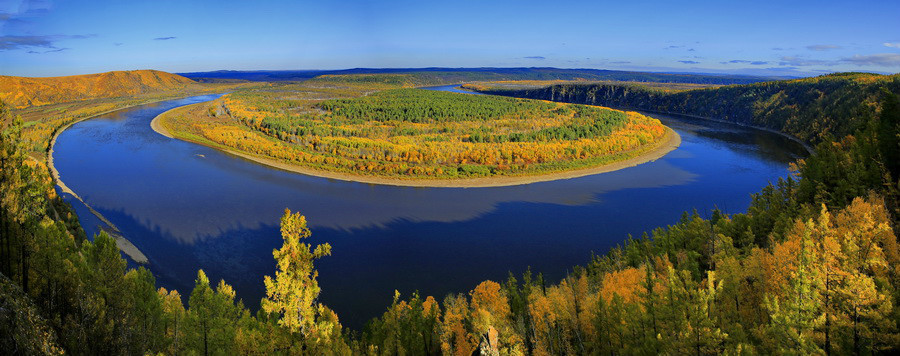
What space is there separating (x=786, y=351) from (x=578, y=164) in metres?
64.6

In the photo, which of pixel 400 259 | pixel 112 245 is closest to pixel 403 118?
pixel 400 259

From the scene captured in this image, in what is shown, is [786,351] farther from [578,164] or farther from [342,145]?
[342,145]

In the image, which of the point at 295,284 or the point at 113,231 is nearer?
the point at 295,284

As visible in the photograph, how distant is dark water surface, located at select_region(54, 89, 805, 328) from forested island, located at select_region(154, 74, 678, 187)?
4.46m

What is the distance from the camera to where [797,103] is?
124 m

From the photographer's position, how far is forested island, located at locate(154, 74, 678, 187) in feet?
233

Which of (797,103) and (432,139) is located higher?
(797,103)

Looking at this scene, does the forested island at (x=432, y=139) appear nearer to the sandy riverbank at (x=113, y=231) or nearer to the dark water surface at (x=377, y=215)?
the dark water surface at (x=377, y=215)

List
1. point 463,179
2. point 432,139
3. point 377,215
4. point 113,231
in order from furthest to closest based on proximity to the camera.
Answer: point 432,139 → point 463,179 → point 377,215 → point 113,231

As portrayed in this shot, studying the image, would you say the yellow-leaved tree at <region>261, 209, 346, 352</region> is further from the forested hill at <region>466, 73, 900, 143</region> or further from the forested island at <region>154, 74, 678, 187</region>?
the forested hill at <region>466, 73, 900, 143</region>

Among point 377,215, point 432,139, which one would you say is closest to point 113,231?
point 377,215

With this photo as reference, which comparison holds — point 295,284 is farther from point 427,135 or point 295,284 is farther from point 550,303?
point 427,135

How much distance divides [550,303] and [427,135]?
80.0 m

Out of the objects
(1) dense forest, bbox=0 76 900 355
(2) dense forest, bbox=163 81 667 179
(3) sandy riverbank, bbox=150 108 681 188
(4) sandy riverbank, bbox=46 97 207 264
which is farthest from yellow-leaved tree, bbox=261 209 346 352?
(2) dense forest, bbox=163 81 667 179
